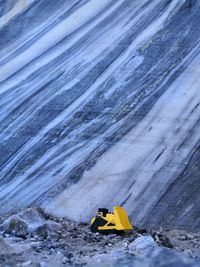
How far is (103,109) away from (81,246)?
153 cm

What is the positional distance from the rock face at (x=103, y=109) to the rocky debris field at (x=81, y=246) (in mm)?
371

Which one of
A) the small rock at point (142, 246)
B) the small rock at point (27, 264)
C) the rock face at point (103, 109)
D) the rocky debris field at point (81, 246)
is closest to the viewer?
the small rock at point (27, 264)

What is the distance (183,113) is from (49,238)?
167cm

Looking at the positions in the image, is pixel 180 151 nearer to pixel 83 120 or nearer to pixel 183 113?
pixel 183 113

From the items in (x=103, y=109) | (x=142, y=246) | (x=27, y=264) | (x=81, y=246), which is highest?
(x=103, y=109)

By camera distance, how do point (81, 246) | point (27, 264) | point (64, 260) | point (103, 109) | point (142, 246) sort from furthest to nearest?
point (103, 109) < point (81, 246) < point (142, 246) < point (64, 260) < point (27, 264)

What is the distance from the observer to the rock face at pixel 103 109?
396cm

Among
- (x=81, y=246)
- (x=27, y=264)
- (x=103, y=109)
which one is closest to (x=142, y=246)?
(x=81, y=246)

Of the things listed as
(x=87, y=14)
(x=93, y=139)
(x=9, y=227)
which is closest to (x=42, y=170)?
(x=93, y=139)

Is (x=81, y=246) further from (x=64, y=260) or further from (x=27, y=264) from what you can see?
(x=27, y=264)

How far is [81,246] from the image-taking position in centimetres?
302

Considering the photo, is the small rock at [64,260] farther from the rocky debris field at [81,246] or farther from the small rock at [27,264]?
the small rock at [27,264]

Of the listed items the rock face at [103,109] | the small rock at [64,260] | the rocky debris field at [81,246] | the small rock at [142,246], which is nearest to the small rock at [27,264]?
the rocky debris field at [81,246]

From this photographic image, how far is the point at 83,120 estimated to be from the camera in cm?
421
